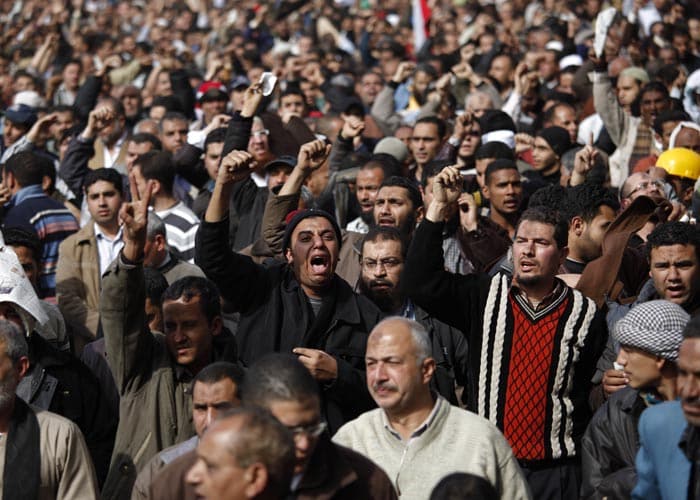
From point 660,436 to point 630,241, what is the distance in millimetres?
3550

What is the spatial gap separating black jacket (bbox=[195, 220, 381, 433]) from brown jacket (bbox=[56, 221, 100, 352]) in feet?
7.23

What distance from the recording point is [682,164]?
9781 millimetres

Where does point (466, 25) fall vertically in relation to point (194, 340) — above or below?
above

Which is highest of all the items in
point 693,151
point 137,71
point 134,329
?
point 137,71

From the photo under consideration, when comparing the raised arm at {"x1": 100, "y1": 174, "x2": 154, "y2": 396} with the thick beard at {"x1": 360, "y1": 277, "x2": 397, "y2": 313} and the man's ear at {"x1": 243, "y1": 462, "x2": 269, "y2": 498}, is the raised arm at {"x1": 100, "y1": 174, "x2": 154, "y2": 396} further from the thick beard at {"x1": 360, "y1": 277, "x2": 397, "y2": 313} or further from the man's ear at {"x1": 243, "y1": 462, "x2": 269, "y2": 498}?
the man's ear at {"x1": 243, "y1": 462, "x2": 269, "y2": 498}

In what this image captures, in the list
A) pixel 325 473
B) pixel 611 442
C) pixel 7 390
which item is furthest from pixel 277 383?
pixel 611 442

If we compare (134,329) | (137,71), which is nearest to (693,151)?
(134,329)

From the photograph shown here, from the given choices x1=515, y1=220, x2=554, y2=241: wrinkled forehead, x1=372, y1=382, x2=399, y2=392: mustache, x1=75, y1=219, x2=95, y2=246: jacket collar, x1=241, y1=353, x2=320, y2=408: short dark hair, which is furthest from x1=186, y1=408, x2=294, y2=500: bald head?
x1=75, y1=219, x2=95, y2=246: jacket collar

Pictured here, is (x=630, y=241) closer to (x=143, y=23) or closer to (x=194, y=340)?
(x=194, y=340)

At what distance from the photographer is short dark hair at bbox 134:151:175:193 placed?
9.97 m

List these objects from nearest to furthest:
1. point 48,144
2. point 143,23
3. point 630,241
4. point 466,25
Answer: point 630,241
point 48,144
point 466,25
point 143,23

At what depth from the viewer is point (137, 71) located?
19703 mm

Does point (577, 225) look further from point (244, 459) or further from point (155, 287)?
point (244, 459)

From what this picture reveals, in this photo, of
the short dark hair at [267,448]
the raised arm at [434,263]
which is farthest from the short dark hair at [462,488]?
the raised arm at [434,263]
